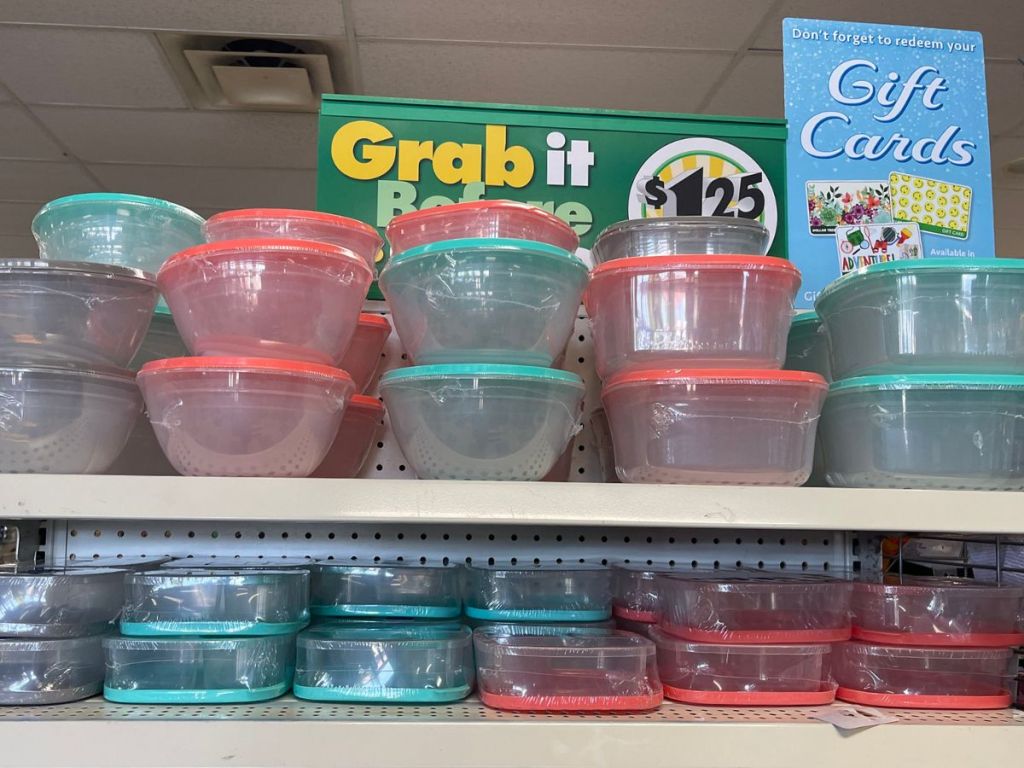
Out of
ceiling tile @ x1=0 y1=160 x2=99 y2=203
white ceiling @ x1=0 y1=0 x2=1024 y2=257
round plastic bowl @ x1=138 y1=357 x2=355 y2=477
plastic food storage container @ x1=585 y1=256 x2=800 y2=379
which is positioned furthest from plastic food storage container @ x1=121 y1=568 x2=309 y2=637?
ceiling tile @ x1=0 y1=160 x2=99 y2=203

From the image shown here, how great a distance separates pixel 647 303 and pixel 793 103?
0.55 metres

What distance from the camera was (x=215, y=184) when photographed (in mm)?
3963

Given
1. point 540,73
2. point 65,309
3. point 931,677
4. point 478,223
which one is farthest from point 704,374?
point 540,73

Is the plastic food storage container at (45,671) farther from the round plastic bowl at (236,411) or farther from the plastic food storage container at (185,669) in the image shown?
the round plastic bowl at (236,411)

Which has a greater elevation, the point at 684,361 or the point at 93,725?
the point at 684,361

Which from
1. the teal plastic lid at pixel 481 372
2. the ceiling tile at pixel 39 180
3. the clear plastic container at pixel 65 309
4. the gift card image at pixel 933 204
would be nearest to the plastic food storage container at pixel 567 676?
the teal plastic lid at pixel 481 372

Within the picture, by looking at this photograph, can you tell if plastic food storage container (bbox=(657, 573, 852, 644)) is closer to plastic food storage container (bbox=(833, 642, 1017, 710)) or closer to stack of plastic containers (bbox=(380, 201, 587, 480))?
plastic food storage container (bbox=(833, 642, 1017, 710))

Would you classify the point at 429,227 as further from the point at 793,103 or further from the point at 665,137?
the point at 793,103

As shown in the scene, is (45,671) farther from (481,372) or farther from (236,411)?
(481,372)

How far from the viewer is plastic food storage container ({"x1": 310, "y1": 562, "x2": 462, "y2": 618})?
3.24 ft

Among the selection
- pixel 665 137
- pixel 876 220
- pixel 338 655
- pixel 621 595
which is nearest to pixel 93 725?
pixel 338 655

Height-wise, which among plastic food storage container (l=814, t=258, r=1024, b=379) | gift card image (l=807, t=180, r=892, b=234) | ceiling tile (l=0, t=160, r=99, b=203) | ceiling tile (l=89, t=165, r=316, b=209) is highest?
ceiling tile (l=0, t=160, r=99, b=203)

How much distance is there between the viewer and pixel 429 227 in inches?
39.8

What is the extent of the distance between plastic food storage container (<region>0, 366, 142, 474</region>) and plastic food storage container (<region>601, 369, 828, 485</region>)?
23.4 inches
